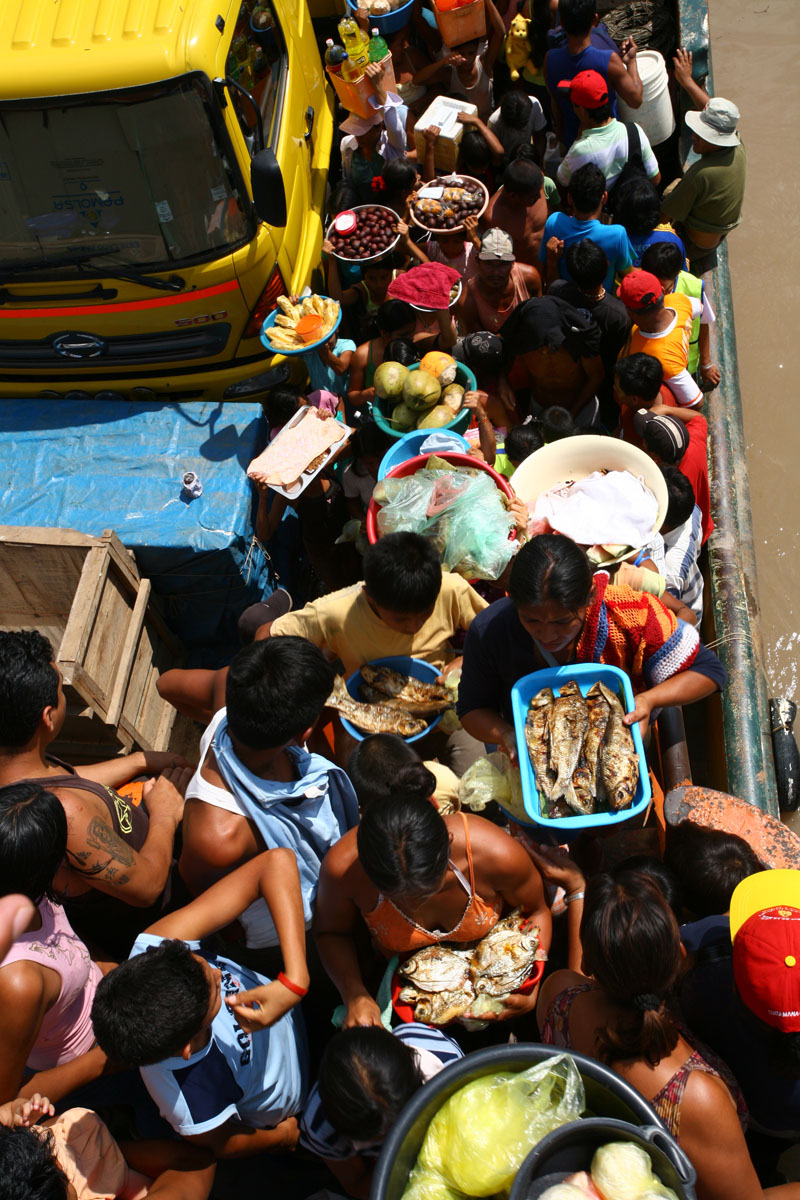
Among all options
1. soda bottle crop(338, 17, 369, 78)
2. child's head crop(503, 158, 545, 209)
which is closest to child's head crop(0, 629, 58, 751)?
child's head crop(503, 158, 545, 209)

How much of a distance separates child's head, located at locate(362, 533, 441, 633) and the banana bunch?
1.85 m

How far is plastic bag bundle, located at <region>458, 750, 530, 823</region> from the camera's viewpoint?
283cm

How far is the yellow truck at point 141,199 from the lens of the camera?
148 inches

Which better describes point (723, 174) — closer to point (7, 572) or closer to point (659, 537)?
point (659, 537)

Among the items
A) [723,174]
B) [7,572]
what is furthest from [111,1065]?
[723,174]

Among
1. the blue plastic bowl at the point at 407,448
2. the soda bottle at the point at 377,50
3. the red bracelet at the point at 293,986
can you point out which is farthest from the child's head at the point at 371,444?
the soda bottle at the point at 377,50

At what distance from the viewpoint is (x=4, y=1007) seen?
203cm

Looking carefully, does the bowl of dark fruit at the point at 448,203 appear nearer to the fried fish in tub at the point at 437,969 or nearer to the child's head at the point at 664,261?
the child's head at the point at 664,261

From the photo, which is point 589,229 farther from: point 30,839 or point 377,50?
point 30,839

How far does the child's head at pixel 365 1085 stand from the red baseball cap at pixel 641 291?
3.53 m

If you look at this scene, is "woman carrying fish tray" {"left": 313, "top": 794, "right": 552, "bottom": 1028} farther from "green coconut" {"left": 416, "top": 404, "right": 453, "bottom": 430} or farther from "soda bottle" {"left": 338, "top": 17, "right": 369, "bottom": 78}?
"soda bottle" {"left": 338, "top": 17, "right": 369, "bottom": 78}

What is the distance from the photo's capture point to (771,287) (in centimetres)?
623


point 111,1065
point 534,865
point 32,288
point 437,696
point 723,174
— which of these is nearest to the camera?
point 111,1065

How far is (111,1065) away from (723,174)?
18.4 feet
